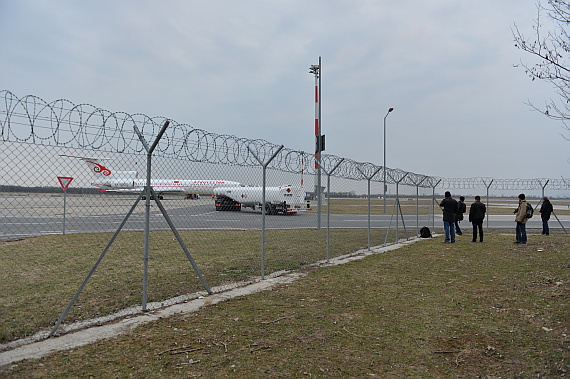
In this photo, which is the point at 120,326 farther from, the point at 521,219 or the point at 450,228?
the point at 521,219

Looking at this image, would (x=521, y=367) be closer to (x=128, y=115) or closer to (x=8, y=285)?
(x=128, y=115)

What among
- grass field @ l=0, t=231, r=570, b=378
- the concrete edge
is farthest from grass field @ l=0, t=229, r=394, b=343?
grass field @ l=0, t=231, r=570, b=378

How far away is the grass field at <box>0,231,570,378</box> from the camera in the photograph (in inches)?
147

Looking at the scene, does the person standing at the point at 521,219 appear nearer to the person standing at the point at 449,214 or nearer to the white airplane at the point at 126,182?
the person standing at the point at 449,214

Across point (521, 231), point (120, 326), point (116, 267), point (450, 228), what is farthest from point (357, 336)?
point (521, 231)

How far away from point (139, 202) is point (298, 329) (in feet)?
9.15

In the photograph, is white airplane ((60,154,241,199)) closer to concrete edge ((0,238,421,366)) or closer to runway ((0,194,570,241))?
runway ((0,194,570,241))

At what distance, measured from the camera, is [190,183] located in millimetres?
7320

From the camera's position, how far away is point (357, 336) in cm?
461

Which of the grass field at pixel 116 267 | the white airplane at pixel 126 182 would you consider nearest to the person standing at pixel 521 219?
the grass field at pixel 116 267

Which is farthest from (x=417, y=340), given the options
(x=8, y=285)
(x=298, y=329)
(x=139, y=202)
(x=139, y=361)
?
(x=8, y=285)

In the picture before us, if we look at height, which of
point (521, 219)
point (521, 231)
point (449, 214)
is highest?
point (449, 214)

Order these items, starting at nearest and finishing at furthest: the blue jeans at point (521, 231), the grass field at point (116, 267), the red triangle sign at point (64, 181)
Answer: the red triangle sign at point (64, 181) < the grass field at point (116, 267) < the blue jeans at point (521, 231)

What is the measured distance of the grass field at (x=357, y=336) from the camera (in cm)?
372
